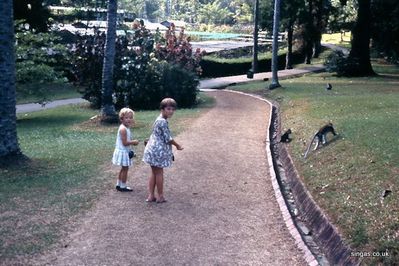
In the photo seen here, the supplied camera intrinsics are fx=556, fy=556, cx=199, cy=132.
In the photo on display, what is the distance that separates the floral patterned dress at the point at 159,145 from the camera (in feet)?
25.8

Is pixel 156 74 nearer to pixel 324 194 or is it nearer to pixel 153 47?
pixel 153 47

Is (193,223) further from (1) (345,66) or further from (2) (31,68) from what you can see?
(1) (345,66)

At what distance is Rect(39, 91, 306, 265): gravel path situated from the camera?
6.18 meters

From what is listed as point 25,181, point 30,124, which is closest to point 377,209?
point 25,181

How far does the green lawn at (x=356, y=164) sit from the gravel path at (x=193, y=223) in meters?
0.75

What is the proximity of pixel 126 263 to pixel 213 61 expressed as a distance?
38.3 m

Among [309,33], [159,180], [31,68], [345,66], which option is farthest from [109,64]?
[309,33]

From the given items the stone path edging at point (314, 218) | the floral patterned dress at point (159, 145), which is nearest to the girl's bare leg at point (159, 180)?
the floral patterned dress at point (159, 145)

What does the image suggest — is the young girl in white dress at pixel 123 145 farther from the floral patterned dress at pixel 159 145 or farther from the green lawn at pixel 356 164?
the green lawn at pixel 356 164

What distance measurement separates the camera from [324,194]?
8.16 m

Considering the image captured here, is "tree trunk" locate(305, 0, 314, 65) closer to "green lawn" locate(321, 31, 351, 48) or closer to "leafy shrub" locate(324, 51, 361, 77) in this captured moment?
"leafy shrub" locate(324, 51, 361, 77)

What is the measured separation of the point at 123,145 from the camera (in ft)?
27.3

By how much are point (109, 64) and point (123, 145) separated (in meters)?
8.83

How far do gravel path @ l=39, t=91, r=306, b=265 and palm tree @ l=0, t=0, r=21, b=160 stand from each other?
239 cm
